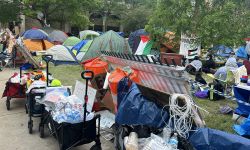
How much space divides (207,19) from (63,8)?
17.2 metres

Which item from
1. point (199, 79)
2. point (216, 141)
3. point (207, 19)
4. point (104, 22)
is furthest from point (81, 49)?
point (104, 22)

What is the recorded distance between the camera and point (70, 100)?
12.9 ft

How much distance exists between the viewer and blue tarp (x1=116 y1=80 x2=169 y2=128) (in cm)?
312

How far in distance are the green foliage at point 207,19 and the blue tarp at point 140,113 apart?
29.9ft

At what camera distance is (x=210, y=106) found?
6.60m

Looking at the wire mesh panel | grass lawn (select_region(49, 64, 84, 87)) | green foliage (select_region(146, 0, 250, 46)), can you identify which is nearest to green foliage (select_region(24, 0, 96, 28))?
green foliage (select_region(146, 0, 250, 46))

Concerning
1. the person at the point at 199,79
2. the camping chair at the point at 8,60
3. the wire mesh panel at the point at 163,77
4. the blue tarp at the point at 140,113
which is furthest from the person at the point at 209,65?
the blue tarp at the point at 140,113

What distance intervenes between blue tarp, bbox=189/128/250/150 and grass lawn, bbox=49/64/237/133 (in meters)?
1.43

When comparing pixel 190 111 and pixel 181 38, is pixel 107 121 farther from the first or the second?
pixel 181 38

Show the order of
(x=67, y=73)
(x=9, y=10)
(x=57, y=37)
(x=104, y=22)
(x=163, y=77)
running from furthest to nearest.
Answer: (x=104, y=22)
(x=9, y=10)
(x=57, y=37)
(x=67, y=73)
(x=163, y=77)

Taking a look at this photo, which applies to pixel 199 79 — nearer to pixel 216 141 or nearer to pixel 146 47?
pixel 216 141

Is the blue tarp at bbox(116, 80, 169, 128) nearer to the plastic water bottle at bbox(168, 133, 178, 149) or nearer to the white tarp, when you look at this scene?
the plastic water bottle at bbox(168, 133, 178, 149)

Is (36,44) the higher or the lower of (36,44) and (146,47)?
the lower

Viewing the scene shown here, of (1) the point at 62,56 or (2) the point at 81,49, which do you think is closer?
(1) the point at 62,56
